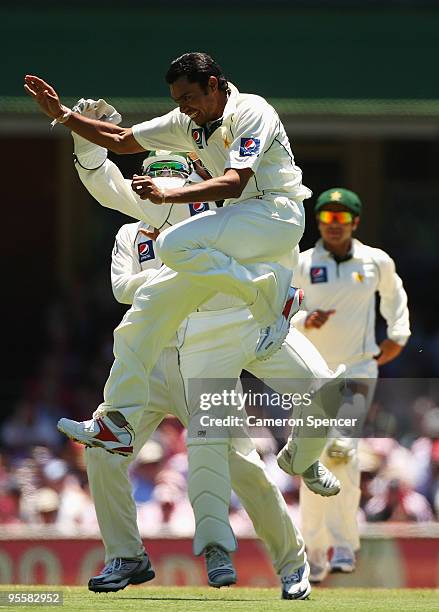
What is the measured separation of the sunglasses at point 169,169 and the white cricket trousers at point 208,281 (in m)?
0.64

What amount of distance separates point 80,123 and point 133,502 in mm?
1695

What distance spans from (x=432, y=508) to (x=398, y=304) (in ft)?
5.86

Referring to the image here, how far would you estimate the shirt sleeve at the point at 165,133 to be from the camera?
7.00 m

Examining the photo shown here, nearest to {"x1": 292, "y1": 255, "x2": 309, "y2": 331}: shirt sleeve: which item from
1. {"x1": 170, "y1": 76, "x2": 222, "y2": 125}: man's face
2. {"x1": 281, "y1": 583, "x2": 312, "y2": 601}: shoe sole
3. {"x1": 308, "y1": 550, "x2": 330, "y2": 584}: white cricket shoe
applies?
{"x1": 308, "y1": 550, "x2": 330, "y2": 584}: white cricket shoe

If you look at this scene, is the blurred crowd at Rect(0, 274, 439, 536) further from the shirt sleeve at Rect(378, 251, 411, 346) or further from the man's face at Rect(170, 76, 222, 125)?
the man's face at Rect(170, 76, 222, 125)

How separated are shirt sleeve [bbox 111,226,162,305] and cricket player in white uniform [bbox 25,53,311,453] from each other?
325 mm

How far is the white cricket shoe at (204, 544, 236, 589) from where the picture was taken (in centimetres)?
680

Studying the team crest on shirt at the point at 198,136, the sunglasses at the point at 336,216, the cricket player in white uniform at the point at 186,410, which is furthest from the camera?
the sunglasses at the point at 336,216

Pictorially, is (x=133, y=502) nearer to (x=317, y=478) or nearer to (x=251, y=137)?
(x=317, y=478)

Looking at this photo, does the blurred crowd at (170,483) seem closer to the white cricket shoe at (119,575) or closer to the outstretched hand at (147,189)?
the white cricket shoe at (119,575)

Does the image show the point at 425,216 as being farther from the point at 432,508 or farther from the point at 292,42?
the point at 432,508

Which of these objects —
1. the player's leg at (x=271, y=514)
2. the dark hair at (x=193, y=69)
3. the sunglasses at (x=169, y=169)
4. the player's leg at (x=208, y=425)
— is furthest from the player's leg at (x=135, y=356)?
the dark hair at (x=193, y=69)

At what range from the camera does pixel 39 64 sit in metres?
11.7

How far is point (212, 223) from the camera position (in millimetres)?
6758
